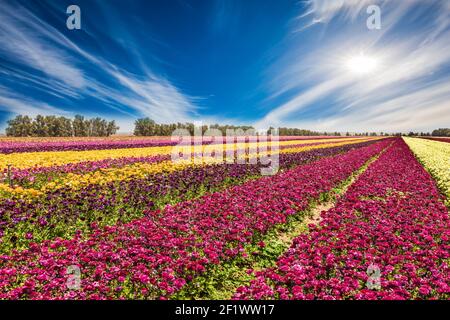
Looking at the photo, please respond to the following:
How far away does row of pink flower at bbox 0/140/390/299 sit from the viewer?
3.82 m

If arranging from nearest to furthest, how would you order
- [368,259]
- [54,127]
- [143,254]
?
[143,254] < [368,259] < [54,127]

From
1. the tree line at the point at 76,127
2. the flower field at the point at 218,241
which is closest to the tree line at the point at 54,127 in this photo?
the tree line at the point at 76,127

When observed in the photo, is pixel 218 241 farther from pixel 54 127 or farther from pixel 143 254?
pixel 54 127

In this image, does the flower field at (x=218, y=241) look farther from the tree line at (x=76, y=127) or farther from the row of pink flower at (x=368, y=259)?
the tree line at (x=76, y=127)

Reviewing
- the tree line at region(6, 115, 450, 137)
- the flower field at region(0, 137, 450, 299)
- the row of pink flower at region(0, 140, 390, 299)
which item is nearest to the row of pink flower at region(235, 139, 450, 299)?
the flower field at region(0, 137, 450, 299)

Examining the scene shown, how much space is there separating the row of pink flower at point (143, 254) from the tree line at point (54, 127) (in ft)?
341

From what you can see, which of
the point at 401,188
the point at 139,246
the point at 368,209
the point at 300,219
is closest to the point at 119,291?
the point at 139,246

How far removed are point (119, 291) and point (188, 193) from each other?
652 centimetres

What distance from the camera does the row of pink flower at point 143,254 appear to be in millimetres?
3824

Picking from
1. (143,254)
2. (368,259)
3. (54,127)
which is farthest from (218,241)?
(54,127)

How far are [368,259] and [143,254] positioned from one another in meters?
3.77

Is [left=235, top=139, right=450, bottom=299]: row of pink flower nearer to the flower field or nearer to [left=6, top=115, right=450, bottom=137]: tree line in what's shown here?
the flower field

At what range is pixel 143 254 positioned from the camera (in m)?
4.44
